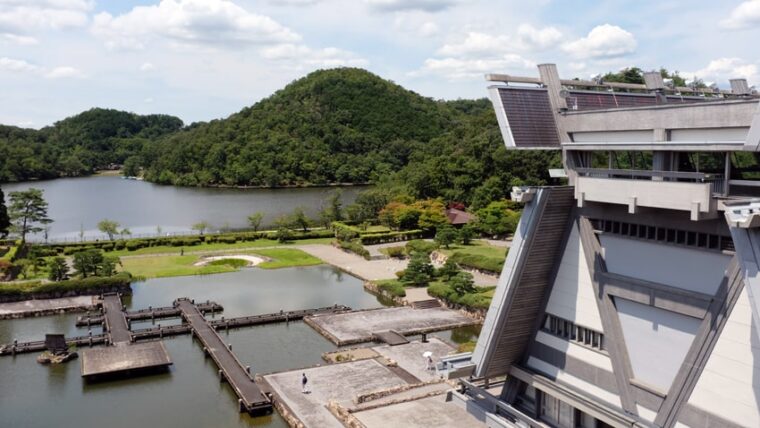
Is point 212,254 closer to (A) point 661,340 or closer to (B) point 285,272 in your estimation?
(B) point 285,272

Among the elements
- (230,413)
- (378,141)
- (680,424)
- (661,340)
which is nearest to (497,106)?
(661,340)

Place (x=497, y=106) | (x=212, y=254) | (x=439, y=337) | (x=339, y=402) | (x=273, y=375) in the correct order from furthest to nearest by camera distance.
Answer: (x=212, y=254) → (x=439, y=337) → (x=273, y=375) → (x=339, y=402) → (x=497, y=106)

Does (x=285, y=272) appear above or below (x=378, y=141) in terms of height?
below

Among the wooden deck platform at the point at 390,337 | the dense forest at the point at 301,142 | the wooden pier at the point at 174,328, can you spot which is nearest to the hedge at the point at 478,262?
the wooden pier at the point at 174,328

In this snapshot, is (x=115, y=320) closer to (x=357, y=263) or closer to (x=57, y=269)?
(x=57, y=269)

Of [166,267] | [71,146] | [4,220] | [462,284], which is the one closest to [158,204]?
[4,220]

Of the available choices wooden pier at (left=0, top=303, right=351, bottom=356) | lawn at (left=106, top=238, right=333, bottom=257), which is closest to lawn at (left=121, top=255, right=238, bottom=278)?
lawn at (left=106, top=238, right=333, bottom=257)
